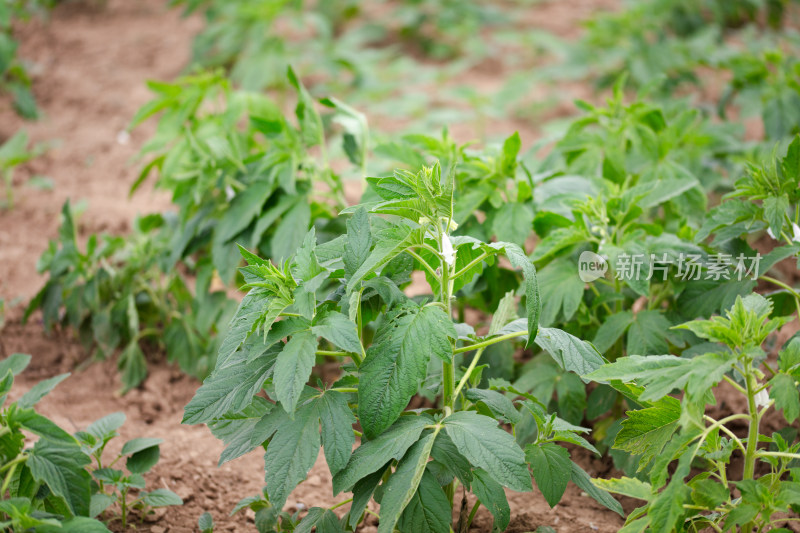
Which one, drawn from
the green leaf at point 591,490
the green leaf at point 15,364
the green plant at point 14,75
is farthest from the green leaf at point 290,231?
the green plant at point 14,75

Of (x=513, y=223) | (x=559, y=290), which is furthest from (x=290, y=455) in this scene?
(x=513, y=223)

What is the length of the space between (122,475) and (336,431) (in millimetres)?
815

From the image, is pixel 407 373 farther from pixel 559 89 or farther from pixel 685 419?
pixel 559 89

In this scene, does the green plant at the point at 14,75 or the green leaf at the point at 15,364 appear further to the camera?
the green plant at the point at 14,75

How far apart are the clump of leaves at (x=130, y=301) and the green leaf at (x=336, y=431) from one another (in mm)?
1252

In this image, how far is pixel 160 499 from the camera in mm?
2180

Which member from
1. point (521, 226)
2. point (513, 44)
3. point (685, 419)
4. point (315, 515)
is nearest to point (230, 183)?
point (521, 226)

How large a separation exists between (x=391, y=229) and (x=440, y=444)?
1.76 feet

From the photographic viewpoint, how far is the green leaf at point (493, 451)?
171cm

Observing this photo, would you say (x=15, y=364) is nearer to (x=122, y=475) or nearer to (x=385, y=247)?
(x=122, y=475)

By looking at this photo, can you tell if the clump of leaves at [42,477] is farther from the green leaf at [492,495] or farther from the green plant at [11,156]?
the green plant at [11,156]

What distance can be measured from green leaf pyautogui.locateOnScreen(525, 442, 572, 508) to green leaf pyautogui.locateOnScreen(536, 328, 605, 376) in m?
0.22

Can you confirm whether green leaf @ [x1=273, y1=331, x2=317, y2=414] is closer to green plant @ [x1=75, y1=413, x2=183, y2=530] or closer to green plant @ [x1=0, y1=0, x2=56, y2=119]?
green plant @ [x1=75, y1=413, x2=183, y2=530]

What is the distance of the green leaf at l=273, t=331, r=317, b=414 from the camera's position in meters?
1.68
